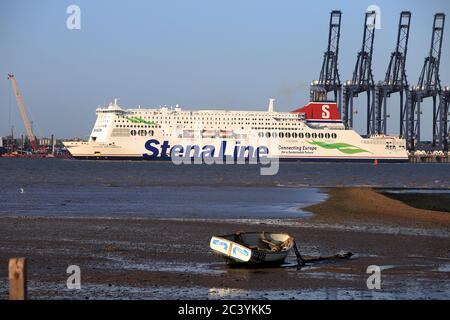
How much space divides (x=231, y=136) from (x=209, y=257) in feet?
345

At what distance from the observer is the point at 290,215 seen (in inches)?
1352

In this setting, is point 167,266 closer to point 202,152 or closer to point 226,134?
point 202,152

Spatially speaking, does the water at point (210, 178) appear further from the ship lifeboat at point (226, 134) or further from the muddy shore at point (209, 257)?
the muddy shore at point (209, 257)

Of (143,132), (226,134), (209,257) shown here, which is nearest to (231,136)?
(226,134)

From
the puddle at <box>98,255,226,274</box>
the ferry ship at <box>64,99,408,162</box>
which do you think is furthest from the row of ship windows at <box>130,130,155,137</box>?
the puddle at <box>98,255,226,274</box>

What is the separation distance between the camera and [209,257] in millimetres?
21812

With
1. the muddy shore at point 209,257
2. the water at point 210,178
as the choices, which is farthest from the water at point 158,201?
the water at point 210,178

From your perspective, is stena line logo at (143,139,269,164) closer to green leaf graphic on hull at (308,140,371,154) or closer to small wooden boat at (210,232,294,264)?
green leaf graphic on hull at (308,140,371,154)

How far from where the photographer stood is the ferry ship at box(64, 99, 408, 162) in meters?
122

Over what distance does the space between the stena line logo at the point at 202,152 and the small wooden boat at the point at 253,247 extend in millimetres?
100855

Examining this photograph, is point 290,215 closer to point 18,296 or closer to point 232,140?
point 18,296

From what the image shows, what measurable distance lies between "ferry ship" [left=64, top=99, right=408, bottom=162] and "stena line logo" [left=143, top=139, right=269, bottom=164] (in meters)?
0.13
